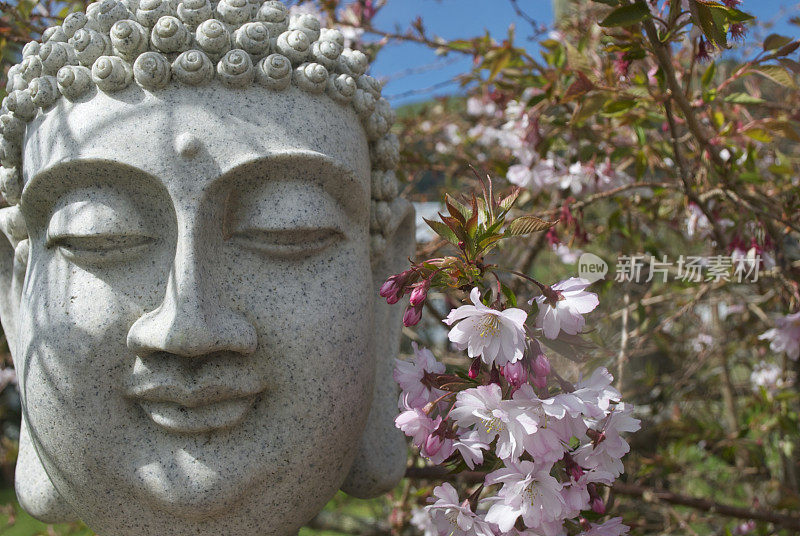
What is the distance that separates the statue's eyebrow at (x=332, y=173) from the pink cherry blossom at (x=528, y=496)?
0.68 metres

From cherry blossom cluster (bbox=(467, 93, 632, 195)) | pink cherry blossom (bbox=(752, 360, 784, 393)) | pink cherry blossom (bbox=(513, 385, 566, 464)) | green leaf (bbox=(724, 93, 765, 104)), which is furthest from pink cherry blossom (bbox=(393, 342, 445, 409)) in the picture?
pink cherry blossom (bbox=(752, 360, 784, 393))

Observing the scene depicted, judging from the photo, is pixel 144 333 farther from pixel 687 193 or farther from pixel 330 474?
pixel 687 193

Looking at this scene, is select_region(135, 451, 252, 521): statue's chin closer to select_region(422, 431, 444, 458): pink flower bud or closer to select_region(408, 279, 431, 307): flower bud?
select_region(422, 431, 444, 458): pink flower bud

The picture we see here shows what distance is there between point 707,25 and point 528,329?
0.82m

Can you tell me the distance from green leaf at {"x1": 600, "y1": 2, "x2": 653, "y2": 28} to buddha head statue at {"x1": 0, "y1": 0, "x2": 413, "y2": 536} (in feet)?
2.02

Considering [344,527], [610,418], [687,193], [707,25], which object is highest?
[707,25]

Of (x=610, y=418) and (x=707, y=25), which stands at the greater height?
(x=707, y=25)

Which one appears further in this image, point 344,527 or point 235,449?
point 344,527

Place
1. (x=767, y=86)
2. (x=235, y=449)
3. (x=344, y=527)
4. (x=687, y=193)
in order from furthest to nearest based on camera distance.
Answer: (x=767, y=86)
(x=344, y=527)
(x=687, y=193)
(x=235, y=449)

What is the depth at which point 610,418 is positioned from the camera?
4.26ft

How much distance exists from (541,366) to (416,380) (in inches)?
11.2

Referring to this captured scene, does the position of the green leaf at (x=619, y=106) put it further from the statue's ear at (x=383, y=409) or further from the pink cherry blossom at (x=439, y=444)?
the pink cherry blossom at (x=439, y=444)

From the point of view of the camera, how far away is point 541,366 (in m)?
1.21

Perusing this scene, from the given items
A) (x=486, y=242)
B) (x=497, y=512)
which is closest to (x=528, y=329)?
(x=486, y=242)
